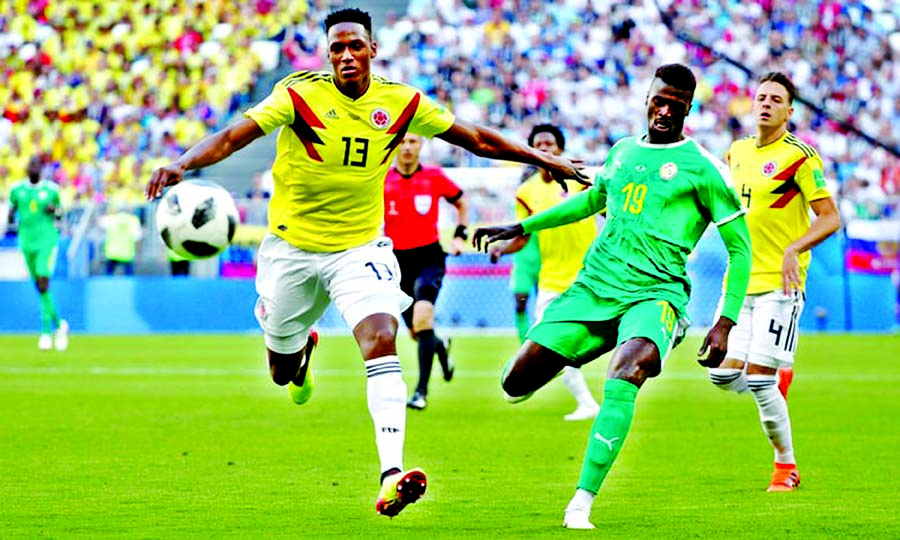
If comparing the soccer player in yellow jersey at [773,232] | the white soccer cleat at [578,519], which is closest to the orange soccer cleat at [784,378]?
the soccer player in yellow jersey at [773,232]

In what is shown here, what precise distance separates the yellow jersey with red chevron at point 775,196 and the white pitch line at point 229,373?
8.54 meters

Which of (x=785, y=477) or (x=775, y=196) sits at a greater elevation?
(x=775, y=196)

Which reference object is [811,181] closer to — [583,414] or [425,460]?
[425,460]

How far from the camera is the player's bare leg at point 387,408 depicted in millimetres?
6801

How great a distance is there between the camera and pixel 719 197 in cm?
729

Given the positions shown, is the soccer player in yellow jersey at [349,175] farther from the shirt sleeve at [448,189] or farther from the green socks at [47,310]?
the green socks at [47,310]

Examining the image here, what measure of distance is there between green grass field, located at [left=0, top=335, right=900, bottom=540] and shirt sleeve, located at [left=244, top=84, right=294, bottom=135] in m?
1.82

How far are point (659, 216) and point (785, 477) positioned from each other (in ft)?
6.60

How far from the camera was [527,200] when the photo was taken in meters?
14.0

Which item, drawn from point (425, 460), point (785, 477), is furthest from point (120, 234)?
point (785, 477)

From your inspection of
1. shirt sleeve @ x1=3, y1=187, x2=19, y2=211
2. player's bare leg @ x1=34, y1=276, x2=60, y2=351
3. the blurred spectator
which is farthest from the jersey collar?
the blurred spectator

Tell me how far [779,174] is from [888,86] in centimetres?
2287

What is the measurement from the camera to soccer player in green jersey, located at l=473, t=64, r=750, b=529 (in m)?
7.24

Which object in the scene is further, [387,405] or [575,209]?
[575,209]
